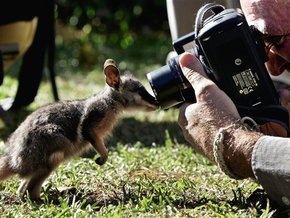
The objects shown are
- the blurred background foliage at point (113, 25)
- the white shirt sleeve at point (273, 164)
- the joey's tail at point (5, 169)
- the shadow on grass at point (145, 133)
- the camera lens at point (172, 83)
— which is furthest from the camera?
the blurred background foliage at point (113, 25)

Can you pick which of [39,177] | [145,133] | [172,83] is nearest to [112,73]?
[172,83]

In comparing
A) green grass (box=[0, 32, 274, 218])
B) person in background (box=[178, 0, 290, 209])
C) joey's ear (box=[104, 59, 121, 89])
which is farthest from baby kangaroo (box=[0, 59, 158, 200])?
person in background (box=[178, 0, 290, 209])

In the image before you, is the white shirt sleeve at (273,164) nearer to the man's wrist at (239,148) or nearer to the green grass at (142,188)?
the man's wrist at (239,148)

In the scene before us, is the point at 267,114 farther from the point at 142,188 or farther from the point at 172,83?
the point at 142,188

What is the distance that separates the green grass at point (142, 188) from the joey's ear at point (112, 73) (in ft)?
1.57

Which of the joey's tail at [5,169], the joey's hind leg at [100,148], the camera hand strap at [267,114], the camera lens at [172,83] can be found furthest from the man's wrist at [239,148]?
the joey's tail at [5,169]

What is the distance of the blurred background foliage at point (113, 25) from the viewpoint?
10.4 meters

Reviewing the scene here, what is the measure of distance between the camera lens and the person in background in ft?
0.23

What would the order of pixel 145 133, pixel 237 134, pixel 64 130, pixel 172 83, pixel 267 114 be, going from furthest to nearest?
pixel 145 133, pixel 64 130, pixel 172 83, pixel 267 114, pixel 237 134

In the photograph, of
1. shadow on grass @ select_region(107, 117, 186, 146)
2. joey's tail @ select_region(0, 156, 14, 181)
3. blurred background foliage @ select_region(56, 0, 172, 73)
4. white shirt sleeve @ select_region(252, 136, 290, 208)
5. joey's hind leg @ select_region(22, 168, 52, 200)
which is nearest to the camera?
white shirt sleeve @ select_region(252, 136, 290, 208)

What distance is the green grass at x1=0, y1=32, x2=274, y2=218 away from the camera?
11.2 ft

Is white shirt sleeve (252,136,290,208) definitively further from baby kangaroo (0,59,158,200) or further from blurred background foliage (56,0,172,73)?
blurred background foliage (56,0,172,73)

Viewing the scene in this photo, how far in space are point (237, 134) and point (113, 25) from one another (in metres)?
8.29

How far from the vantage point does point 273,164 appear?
121 inches
